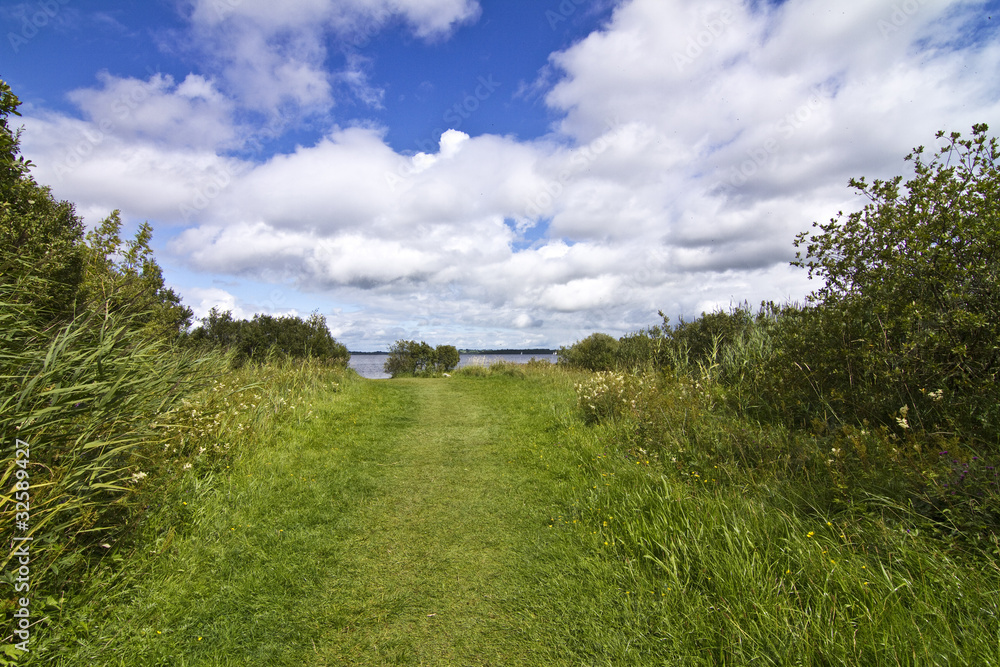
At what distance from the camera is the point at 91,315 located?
4137 mm

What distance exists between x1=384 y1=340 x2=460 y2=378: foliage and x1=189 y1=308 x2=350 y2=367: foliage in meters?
4.89

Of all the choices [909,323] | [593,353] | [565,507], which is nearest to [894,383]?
[909,323]

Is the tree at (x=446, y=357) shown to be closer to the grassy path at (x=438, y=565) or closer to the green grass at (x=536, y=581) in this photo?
the grassy path at (x=438, y=565)

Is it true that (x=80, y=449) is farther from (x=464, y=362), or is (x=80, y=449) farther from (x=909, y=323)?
(x=464, y=362)

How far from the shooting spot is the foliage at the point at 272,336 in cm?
1722

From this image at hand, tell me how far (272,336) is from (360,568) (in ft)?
56.3

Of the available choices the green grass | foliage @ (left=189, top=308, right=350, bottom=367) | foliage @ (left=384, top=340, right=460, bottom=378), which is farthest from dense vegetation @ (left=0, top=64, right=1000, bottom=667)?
foliage @ (left=384, top=340, right=460, bottom=378)

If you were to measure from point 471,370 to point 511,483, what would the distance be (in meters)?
16.1

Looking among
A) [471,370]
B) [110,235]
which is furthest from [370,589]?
[471,370]

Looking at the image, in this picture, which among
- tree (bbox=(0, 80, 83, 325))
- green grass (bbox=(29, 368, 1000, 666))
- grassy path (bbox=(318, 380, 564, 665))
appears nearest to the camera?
green grass (bbox=(29, 368, 1000, 666))

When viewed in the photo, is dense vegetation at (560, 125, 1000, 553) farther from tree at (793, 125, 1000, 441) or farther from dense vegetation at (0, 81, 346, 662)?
dense vegetation at (0, 81, 346, 662)

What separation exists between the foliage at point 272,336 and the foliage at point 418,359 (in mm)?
4887

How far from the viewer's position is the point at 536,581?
4082mm

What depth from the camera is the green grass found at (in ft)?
9.34
